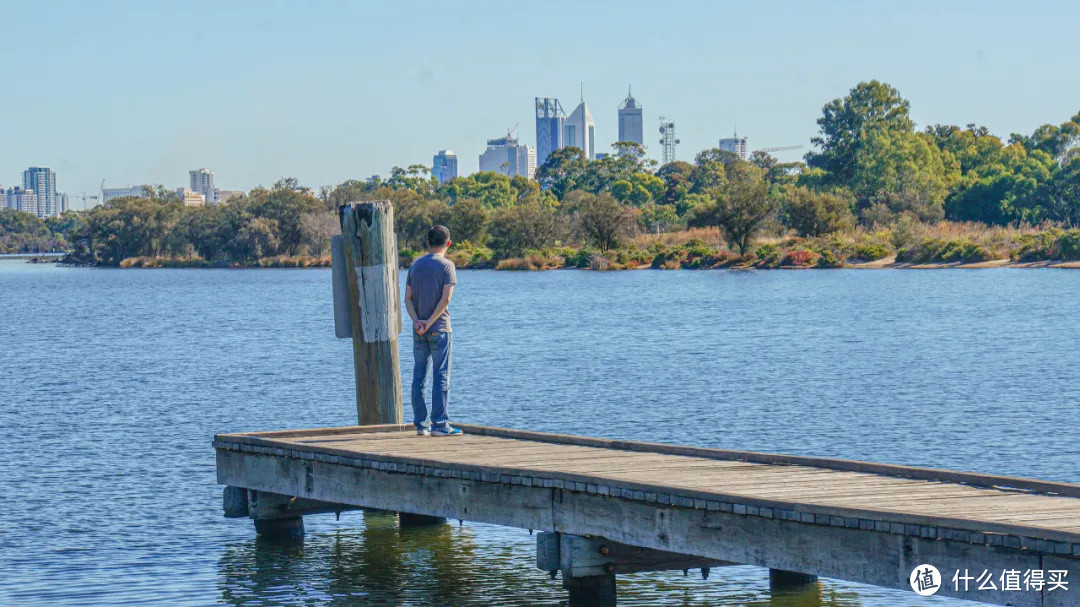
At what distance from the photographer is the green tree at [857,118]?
134 m

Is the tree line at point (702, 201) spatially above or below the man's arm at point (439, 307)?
above

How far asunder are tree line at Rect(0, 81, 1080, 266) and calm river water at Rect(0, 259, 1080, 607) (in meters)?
35.2

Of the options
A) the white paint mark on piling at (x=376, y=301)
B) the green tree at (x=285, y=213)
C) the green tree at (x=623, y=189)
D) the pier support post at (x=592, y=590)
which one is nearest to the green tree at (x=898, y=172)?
the green tree at (x=623, y=189)

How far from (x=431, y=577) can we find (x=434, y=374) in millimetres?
1859

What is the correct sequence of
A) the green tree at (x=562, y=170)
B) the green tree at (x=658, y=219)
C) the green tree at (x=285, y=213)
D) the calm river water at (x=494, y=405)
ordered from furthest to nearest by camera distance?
the green tree at (x=562, y=170)
the green tree at (x=285, y=213)
the green tree at (x=658, y=219)
the calm river water at (x=494, y=405)

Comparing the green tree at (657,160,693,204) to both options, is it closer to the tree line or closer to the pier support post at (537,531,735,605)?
the tree line

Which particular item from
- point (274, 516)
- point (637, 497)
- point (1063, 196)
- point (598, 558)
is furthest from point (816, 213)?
point (637, 497)

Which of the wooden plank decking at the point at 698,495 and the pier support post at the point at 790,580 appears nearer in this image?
the wooden plank decking at the point at 698,495

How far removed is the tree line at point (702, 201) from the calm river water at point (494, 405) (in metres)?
35.2

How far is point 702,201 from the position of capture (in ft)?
448

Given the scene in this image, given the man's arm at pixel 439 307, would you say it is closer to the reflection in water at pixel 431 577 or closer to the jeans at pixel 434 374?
the jeans at pixel 434 374

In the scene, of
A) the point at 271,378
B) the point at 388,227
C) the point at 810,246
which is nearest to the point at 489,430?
the point at 388,227

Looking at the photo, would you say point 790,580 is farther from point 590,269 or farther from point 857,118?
point 857,118

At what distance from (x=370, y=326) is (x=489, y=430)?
1.52 m
